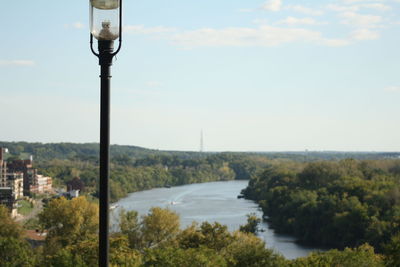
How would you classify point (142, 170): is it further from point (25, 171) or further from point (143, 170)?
point (25, 171)

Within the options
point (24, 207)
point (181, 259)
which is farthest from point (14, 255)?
point (24, 207)

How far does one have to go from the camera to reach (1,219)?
3741 cm

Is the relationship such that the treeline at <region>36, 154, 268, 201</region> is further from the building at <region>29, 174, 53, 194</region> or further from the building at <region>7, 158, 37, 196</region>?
the building at <region>7, 158, 37, 196</region>

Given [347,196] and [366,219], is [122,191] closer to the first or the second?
[347,196]

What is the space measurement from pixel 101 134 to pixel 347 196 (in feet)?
185

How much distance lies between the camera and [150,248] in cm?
3167

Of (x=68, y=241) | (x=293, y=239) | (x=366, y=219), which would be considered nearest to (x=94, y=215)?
(x=68, y=241)

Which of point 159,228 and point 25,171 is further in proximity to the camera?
point 25,171

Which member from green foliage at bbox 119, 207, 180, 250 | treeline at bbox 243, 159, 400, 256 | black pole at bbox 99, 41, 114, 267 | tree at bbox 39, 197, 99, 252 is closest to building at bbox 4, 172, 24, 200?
treeline at bbox 243, 159, 400, 256

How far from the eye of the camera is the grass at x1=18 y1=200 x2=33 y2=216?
67.6m

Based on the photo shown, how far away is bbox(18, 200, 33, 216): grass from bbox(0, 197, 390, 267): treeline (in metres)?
28.3

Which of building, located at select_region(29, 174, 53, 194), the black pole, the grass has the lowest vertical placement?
the grass

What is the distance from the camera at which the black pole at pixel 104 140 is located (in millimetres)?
4168

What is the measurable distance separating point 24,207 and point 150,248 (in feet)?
147
